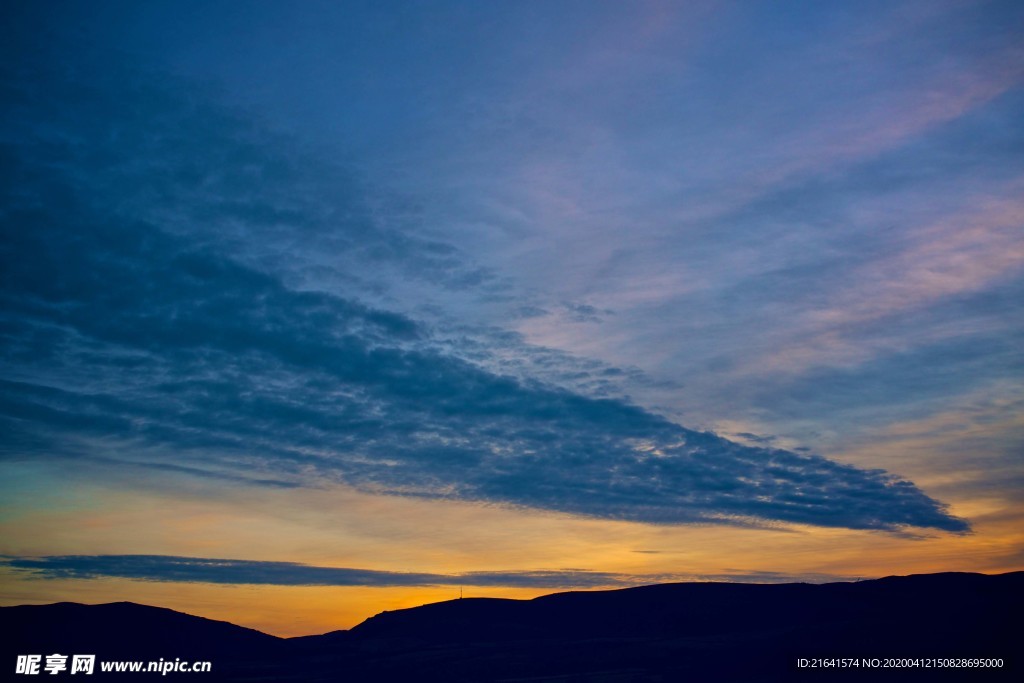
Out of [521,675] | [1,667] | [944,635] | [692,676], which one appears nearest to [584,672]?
[521,675]

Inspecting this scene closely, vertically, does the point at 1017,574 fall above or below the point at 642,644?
above

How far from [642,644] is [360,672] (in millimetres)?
73748

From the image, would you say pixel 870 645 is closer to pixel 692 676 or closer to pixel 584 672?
pixel 692 676

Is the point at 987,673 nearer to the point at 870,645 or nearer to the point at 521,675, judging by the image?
the point at 870,645

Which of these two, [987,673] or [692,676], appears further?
[692,676]

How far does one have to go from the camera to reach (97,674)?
650 ft

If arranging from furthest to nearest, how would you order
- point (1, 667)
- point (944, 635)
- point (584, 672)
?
point (1, 667), point (584, 672), point (944, 635)

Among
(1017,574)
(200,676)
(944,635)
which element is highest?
(1017,574)

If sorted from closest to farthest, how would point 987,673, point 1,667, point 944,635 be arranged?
→ point 987,673 → point 944,635 → point 1,667

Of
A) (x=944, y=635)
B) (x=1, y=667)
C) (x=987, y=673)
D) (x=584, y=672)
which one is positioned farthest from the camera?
(x=1, y=667)

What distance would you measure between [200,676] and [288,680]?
28456mm

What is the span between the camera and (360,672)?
197m

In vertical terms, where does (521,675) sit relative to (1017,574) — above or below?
below

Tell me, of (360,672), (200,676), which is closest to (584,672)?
(360,672)
